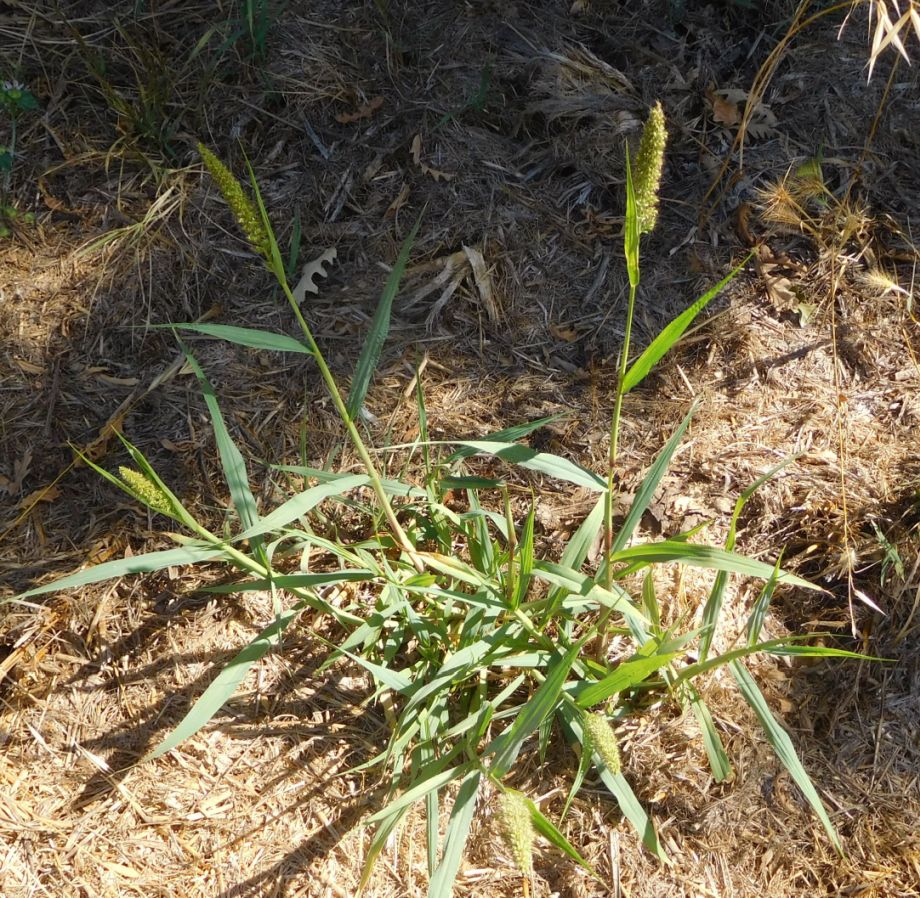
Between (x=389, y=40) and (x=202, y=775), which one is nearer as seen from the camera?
(x=202, y=775)

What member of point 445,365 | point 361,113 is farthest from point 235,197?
point 361,113

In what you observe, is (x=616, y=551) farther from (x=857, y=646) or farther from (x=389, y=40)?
(x=389, y=40)

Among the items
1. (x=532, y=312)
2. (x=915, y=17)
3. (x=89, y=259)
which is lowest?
(x=532, y=312)

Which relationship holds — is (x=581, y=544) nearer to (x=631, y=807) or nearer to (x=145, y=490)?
(x=631, y=807)

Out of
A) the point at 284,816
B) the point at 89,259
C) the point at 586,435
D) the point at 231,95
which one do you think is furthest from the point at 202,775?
the point at 231,95

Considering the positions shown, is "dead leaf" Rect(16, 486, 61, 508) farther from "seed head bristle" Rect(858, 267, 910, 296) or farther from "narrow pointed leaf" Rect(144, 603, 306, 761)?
"seed head bristle" Rect(858, 267, 910, 296)

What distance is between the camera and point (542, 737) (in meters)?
1.48

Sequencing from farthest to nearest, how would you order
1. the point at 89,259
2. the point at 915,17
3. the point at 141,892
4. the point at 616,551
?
the point at 89,259 → the point at 141,892 → the point at 616,551 → the point at 915,17

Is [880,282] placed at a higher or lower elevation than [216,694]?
higher

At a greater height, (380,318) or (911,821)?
(380,318)

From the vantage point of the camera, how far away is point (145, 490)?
1.15m

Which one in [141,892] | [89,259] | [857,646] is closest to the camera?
[141,892]

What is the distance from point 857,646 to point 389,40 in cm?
190

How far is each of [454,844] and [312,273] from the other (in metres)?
1.36
